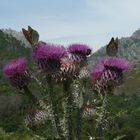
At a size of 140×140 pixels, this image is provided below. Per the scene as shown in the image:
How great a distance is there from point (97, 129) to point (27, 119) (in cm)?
209

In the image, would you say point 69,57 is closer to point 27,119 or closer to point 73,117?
point 73,117

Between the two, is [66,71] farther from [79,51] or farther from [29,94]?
[79,51]

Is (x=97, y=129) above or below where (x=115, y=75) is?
below

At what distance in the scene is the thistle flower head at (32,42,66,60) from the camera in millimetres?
7230

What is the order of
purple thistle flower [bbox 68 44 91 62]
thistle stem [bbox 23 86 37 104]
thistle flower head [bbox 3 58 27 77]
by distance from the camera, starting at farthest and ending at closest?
purple thistle flower [bbox 68 44 91 62]
thistle stem [bbox 23 86 37 104]
thistle flower head [bbox 3 58 27 77]

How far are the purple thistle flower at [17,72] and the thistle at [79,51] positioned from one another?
3.70 ft

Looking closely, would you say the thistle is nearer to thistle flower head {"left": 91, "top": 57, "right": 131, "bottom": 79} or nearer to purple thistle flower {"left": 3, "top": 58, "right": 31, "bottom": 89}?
thistle flower head {"left": 91, "top": 57, "right": 131, "bottom": 79}

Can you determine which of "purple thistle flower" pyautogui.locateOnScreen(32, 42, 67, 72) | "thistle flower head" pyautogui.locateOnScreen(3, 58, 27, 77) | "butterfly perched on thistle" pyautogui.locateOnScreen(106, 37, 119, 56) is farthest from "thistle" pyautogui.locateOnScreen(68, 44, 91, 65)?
"butterfly perched on thistle" pyautogui.locateOnScreen(106, 37, 119, 56)

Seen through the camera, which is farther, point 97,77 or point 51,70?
point 97,77

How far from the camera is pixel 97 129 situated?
7.61m

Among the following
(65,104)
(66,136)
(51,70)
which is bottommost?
(66,136)

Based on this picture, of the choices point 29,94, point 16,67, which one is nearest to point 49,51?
point 16,67

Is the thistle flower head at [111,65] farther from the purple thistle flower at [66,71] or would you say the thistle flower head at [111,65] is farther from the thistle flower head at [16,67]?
the thistle flower head at [16,67]

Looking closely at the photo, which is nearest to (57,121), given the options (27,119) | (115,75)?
(115,75)
